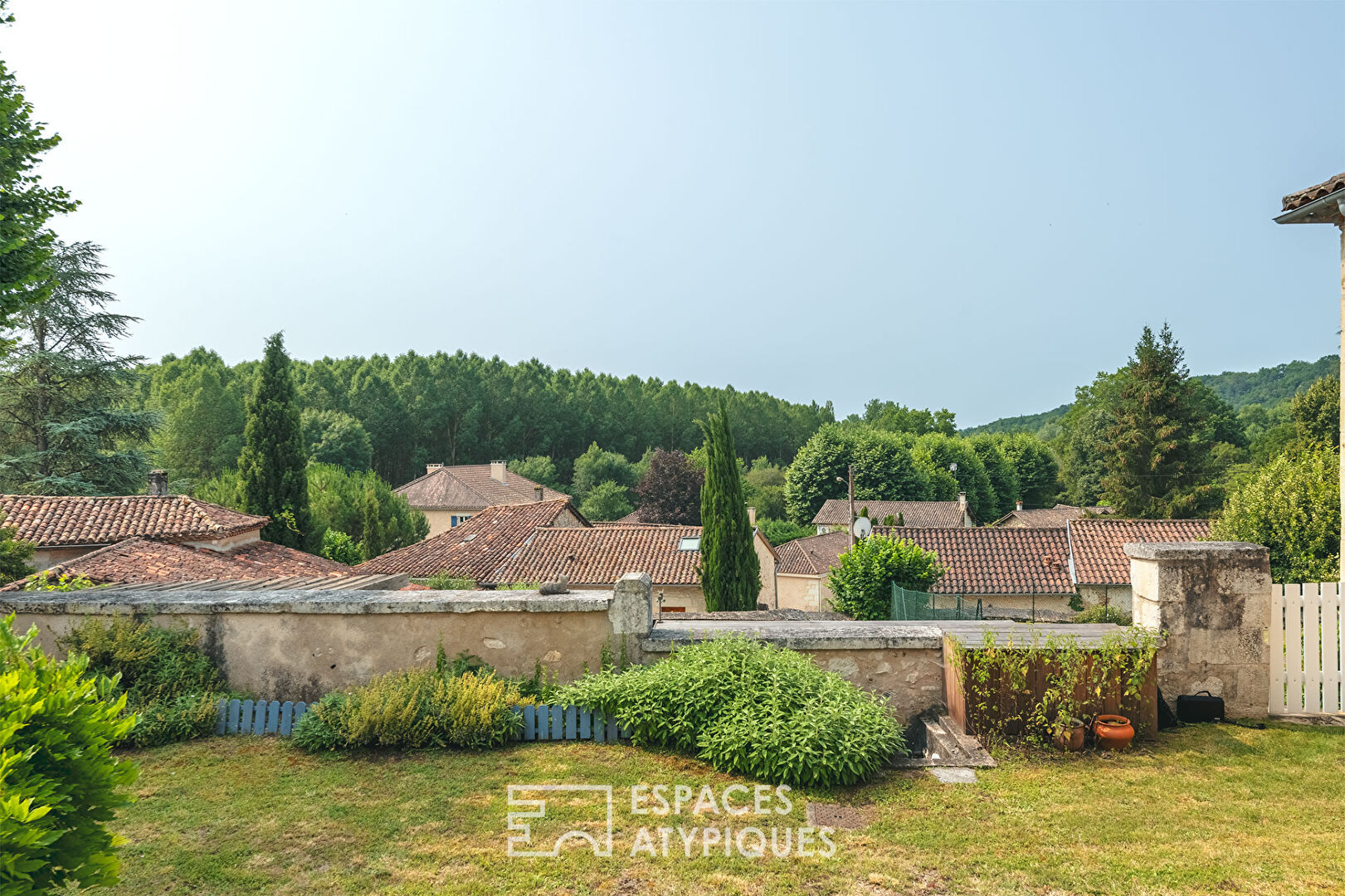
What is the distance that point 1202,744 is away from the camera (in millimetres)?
5863

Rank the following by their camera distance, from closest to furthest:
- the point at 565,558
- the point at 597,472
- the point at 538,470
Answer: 1. the point at 565,558
2. the point at 538,470
3. the point at 597,472

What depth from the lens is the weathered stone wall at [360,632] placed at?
6648 millimetres

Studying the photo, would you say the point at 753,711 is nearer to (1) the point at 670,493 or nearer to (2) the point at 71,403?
(2) the point at 71,403

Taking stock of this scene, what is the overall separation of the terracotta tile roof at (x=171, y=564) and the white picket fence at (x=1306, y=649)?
11.8 meters

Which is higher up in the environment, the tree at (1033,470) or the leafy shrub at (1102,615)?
the tree at (1033,470)

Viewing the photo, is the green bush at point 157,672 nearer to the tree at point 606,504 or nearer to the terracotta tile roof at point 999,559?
the terracotta tile roof at point 999,559

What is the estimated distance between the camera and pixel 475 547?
1075 inches

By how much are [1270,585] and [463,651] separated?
6.99m

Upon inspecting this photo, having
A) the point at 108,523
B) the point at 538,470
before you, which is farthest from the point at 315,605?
the point at 538,470

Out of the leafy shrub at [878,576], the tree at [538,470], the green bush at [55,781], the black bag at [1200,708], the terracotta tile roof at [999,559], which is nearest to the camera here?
the green bush at [55,781]

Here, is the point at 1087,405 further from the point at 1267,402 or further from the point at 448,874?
the point at 448,874

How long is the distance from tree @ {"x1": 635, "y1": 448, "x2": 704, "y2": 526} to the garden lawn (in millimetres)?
53111

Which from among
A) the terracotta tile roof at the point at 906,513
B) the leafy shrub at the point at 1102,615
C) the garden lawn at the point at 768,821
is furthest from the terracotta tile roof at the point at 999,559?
the terracotta tile roof at the point at 906,513

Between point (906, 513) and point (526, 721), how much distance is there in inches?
2208
